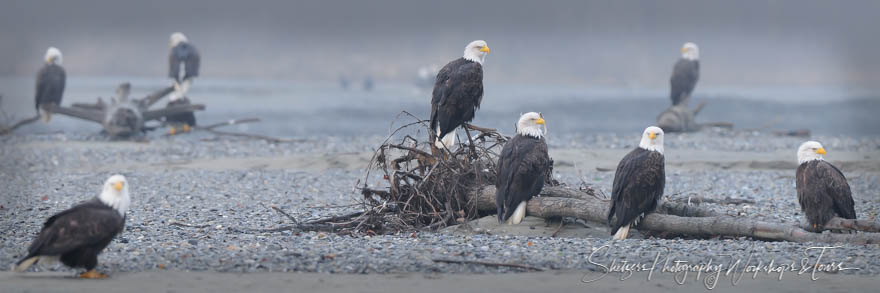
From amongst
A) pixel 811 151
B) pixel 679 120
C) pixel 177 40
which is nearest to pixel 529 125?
pixel 811 151

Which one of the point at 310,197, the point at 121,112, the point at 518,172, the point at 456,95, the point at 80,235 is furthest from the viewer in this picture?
the point at 121,112

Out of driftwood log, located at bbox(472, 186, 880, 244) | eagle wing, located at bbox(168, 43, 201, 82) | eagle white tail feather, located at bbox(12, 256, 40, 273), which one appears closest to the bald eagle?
driftwood log, located at bbox(472, 186, 880, 244)

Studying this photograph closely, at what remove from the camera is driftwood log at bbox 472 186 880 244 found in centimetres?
485

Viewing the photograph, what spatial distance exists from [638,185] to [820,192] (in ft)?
3.23

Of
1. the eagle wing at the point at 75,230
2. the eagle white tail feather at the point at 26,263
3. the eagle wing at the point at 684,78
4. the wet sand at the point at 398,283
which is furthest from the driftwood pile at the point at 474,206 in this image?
the eagle wing at the point at 684,78

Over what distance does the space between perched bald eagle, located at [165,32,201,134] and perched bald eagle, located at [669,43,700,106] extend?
7449 millimetres

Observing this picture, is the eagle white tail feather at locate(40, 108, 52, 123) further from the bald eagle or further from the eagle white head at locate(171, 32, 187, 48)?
the bald eagle

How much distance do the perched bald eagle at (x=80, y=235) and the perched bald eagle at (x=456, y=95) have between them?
93.4 inches

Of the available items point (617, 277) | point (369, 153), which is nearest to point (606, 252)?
point (617, 277)

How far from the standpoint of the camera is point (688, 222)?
5.13m

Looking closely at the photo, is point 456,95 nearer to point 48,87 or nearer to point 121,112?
point 121,112

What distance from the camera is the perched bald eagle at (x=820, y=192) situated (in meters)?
5.00

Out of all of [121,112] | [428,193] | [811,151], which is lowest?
[428,193]

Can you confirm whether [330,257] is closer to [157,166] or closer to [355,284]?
[355,284]
